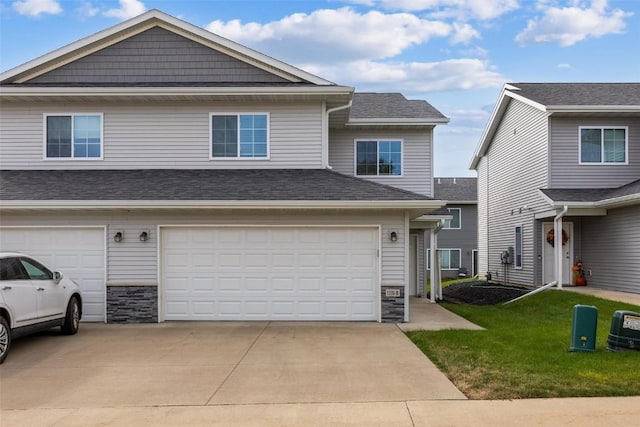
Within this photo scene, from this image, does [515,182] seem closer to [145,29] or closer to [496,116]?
[496,116]

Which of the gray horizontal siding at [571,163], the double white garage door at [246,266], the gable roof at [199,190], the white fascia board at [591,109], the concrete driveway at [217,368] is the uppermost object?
the white fascia board at [591,109]

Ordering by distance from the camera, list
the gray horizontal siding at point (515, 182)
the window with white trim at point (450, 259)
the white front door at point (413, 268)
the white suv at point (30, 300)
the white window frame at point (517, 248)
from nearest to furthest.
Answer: the white suv at point (30, 300) → the gray horizontal siding at point (515, 182) → the white front door at point (413, 268) → the white window frame at point (517, 248) → the window with white trim at point (450, 259)

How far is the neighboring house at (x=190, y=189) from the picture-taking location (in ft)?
43.8

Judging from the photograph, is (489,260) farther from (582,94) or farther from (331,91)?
(331,91)

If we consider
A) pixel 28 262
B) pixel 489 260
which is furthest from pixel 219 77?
pixel 489 260

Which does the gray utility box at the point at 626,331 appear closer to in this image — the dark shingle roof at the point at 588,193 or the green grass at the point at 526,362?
the green grass at the point at 526,362

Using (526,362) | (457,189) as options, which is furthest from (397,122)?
(457,189)

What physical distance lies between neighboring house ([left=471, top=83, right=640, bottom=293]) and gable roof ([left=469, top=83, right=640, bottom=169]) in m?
0.03

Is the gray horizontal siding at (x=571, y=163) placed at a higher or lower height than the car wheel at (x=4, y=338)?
higher

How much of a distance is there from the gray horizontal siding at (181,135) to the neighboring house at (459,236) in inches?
916

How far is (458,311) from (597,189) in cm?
747

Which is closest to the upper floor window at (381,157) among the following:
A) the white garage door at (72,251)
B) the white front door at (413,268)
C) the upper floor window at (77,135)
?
the white front door at (413,268)

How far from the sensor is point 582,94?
21609 mm

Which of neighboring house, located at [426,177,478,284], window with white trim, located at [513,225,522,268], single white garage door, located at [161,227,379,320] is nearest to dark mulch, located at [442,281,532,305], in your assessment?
window with white trim, located at [513,225,522,268]
